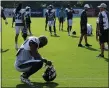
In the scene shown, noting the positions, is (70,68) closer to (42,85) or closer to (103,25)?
(42,85)

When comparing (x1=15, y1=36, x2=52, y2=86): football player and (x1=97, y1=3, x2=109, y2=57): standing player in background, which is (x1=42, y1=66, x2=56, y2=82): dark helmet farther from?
(x1=97, y1=3, x2=109, y2=57): standing player in background

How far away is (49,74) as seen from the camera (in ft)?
34.4

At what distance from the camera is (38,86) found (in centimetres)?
1004

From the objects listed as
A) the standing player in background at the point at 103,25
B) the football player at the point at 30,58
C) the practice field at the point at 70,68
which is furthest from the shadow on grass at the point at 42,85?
the standing player in background at the point at 103,25

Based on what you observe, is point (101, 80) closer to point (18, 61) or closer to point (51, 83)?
point (51, 83)

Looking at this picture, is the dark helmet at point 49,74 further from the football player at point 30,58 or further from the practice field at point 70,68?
the football player at point 30,58

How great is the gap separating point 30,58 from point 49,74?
65 centimetres

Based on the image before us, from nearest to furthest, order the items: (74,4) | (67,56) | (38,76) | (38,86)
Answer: (38,86) → (38,76) → (67,56) → (74,4)

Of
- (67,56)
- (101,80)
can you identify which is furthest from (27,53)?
(67,56)

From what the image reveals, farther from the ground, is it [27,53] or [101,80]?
[27,53]

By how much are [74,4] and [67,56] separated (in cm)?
6539

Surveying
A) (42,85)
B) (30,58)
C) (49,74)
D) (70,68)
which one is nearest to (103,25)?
(70,68)

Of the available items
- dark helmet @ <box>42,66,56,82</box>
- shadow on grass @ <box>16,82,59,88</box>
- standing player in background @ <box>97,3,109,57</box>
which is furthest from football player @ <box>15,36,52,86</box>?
standing player in background @ <box>97,3,109,57</box>

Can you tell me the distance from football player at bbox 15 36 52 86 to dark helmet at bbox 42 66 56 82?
0.28 m
